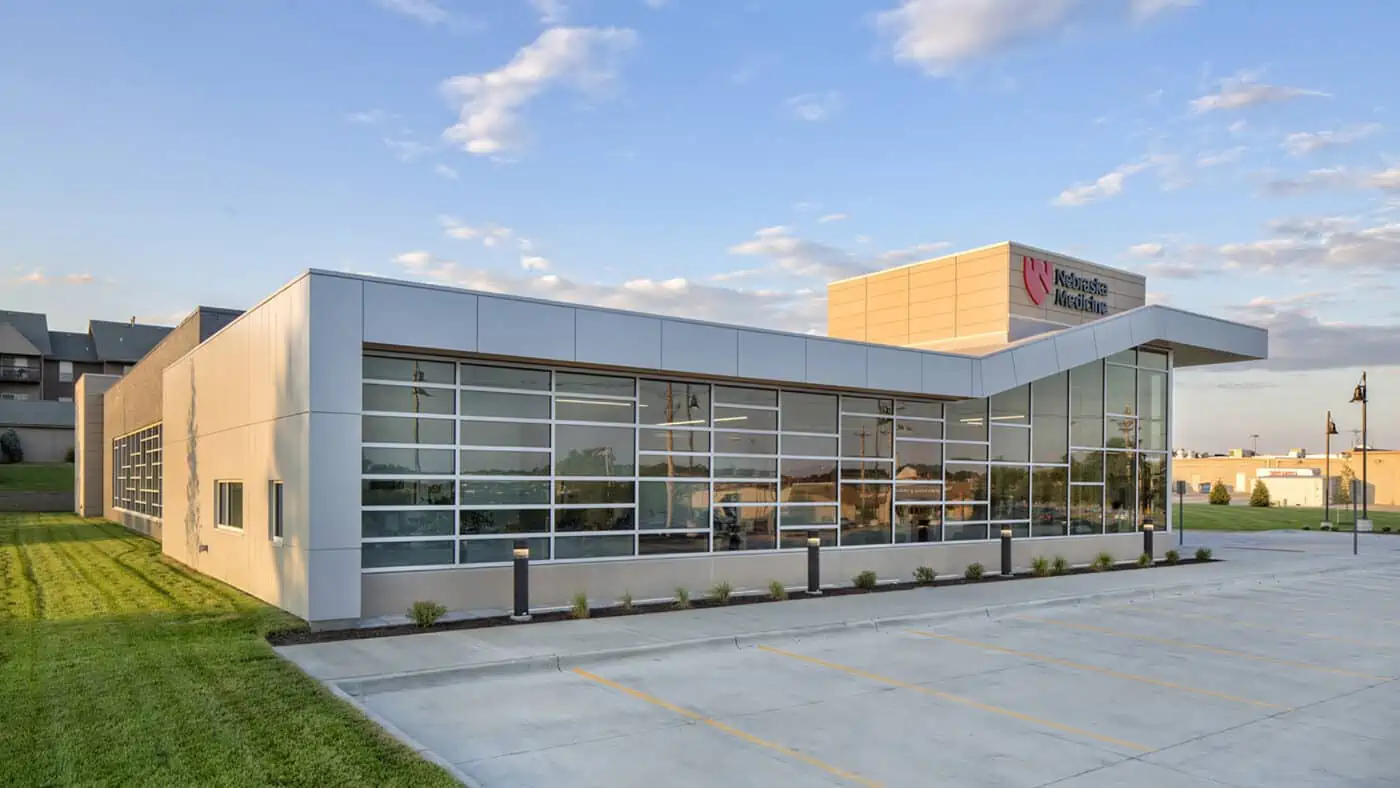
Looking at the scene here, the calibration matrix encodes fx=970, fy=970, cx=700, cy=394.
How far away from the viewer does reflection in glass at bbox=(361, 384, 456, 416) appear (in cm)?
1448

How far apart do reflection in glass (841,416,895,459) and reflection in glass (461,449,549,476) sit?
22.6ft

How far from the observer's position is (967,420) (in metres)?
22.0

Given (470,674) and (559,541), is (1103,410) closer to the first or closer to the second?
(559,541)

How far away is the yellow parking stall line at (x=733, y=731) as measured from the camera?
304 inches

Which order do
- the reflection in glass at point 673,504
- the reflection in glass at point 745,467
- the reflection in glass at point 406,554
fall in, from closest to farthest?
1. the reflection in glass at point 406,554
2. the reflection in glass at point 673,504
3. the reflection in glass at point 745,467

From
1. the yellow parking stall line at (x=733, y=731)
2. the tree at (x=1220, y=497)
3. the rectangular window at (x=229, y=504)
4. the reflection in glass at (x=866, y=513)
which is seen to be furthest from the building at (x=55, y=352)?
the tree at (x=1220, y=497)

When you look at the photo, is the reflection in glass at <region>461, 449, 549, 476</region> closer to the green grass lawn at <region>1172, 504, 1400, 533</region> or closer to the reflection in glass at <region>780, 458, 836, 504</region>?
the reflection in glass at <region>780, 458, 836, 504</region>

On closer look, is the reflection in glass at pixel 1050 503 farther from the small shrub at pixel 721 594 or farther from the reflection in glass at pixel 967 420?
the small shrub at pixel 721 594

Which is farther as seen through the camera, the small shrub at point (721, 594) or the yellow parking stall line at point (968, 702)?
the small shrub at point (721, 594)

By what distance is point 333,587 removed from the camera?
1315 cm

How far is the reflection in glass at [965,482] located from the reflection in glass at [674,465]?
650cm

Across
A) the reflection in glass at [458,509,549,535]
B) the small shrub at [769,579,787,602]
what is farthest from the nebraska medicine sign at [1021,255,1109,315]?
the reflection in glass at [458,509,549,535]

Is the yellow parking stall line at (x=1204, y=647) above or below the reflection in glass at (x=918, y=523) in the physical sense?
below

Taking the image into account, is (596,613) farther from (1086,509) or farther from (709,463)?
(1086,509)
